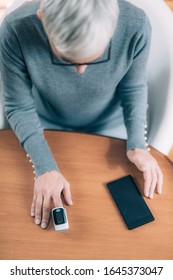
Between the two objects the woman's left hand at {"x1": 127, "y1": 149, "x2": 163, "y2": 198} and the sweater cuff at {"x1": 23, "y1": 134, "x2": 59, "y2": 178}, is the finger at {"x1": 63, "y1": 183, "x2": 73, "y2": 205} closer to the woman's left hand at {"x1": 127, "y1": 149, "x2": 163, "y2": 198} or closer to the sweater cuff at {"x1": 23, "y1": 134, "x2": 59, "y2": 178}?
the sweater cuff at {"x1": 23, "y1": 134, "x2": 59, "y2": 178}

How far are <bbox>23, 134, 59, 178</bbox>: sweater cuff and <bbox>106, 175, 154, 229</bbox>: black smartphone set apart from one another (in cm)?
17

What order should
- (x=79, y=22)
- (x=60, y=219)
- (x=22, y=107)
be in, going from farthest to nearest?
(x=22, y=107) < (x=60, y=219) < (x=79, y=22)

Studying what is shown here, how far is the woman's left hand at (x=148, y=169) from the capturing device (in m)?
0.92

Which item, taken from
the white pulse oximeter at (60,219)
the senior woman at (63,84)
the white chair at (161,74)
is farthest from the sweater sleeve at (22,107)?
the white chair at (161,74)

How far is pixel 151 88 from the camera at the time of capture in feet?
3.72

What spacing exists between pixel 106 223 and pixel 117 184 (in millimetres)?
111

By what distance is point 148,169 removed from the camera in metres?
0.94

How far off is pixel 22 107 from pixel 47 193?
0.26m

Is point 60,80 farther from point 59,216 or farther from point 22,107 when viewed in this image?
point 59,216

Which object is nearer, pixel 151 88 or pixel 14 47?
pixel 14 47

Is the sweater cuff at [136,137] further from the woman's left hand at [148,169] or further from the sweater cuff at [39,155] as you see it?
the sweater cuff at [39,155]

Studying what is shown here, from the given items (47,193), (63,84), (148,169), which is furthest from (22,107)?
(148,169)
